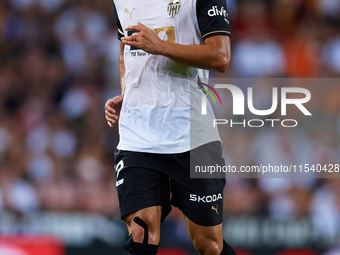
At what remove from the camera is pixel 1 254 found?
15.9ft

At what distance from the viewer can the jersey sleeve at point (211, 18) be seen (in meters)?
2.95

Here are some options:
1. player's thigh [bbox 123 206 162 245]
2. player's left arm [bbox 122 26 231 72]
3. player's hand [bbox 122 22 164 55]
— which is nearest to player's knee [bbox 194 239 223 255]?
player's thigh [bbox 123 206 162 245]

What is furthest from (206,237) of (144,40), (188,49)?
(144,40)

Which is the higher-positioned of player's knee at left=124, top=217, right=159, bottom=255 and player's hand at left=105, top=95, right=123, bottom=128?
player's hand at left=105, top=95, right=123, bottom=128

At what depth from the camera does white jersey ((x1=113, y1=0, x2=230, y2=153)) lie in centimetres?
300

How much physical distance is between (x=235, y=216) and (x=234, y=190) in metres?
0.70

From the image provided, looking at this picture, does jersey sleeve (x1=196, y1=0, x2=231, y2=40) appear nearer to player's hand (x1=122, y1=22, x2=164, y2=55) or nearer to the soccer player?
the soccer player

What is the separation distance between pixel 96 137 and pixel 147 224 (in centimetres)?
389

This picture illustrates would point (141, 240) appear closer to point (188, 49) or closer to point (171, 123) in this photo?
point (171, 123)

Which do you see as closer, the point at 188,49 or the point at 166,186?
the point at 188,49

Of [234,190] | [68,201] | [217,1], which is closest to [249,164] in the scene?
[234,190]

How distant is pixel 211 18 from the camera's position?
2.95 meters

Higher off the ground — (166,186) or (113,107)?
(113,107)

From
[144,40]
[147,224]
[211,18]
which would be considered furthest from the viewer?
[211,18]
